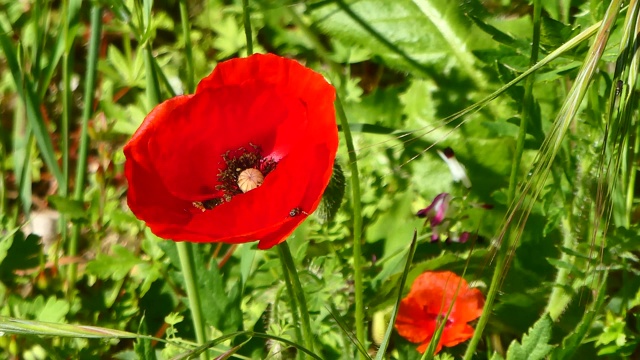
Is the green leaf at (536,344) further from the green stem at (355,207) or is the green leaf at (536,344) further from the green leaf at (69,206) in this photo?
the green leaf at (69,206)

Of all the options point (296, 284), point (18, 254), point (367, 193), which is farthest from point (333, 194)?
point (18, 254)

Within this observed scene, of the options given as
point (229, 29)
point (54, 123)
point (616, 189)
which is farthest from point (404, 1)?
point (54, 123)

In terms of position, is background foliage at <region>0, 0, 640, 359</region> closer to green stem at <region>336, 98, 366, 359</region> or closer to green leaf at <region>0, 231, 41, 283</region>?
green leaf at <region>0, 231, 41, 283</region>

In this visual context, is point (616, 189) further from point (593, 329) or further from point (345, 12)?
point (345, 12)

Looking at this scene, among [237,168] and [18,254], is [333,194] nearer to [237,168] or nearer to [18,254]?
[237,168]

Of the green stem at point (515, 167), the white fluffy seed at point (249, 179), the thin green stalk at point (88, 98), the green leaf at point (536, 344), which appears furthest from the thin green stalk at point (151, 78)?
the green leaf at point (536, 344)

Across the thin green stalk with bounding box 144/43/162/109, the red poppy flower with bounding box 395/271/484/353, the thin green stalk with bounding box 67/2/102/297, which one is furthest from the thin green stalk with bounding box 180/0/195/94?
the red poppy flower with bounding box 395/271/484/353
